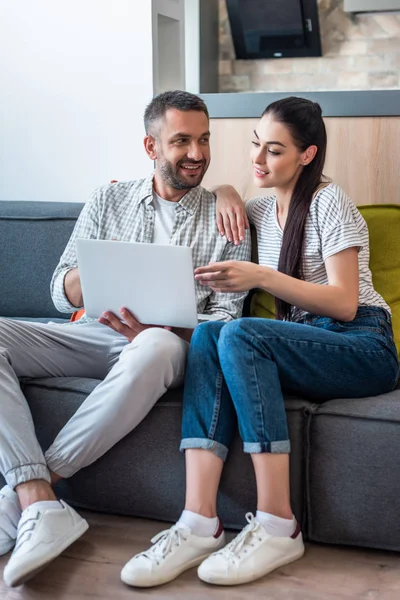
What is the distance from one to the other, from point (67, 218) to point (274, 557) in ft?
4.44

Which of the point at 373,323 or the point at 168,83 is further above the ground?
the point at 168,83

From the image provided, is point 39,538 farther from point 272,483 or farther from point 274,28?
point 274,28

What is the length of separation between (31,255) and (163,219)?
61 centimetres

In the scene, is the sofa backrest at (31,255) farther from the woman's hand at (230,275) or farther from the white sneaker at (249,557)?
the white sneaker at (249,557)

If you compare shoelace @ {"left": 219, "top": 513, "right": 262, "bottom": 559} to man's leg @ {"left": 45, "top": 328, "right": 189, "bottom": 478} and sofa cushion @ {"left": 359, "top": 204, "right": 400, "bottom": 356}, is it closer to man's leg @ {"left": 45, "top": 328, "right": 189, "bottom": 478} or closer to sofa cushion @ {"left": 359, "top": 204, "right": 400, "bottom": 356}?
man's leg @ {"left": 45, "top": 328, "right": 189, "bottom": 478}

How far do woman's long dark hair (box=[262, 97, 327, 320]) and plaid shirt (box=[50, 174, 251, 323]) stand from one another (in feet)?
0.60

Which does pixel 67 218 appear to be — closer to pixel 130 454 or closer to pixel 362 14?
pixel 130 454

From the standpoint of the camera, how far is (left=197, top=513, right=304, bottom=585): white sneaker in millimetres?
1666

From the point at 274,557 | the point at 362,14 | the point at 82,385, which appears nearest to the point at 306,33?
the point at 362,14

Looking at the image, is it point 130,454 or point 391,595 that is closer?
point 391,595

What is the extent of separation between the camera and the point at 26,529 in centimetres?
168

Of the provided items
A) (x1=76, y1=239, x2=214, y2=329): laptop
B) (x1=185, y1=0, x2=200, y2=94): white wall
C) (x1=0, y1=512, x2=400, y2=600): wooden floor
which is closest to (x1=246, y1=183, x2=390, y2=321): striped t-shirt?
(x1=76, y1=239, x2=214, y2=329): laptop

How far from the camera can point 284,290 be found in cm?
185

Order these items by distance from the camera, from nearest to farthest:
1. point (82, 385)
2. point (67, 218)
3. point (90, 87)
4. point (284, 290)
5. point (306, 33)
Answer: point (284, 290)
point (82, 385)
point (67, 218)
point (90, 87)
point (306, 33)
